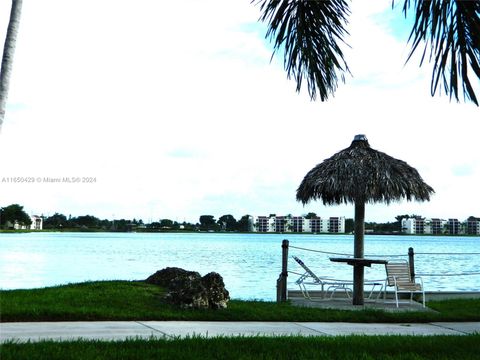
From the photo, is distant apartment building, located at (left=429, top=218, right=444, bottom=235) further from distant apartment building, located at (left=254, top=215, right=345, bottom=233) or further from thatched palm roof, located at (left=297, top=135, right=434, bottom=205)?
thatched palm roof, located at (left=297, top=135, right=434, bottom=205)

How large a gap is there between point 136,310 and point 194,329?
5.04 ft

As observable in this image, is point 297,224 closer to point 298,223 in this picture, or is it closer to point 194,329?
point 298,223

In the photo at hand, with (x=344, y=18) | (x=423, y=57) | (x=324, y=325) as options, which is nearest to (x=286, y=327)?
(x=324, y=325)

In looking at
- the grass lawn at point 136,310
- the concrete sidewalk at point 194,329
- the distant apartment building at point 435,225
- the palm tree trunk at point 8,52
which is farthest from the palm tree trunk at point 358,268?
the distant apartment building at point 435,225

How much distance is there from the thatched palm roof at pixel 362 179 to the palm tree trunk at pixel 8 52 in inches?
337

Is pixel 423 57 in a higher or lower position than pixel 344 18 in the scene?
lower

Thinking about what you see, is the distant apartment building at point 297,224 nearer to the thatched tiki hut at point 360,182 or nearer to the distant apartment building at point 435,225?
the distant apartment building at point 435,225

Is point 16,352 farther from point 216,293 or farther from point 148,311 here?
point 216,293

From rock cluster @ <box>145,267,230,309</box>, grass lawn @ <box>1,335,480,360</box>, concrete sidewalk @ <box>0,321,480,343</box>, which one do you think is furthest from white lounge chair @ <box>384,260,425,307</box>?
grass lawn @ <box>1,335,480,360</box>

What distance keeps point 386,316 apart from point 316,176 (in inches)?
136

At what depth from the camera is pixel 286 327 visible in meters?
9.89

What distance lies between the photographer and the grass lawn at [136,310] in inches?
391

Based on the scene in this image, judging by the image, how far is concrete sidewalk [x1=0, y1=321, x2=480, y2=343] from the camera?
8.41 m

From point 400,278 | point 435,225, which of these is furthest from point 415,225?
point 400,278
